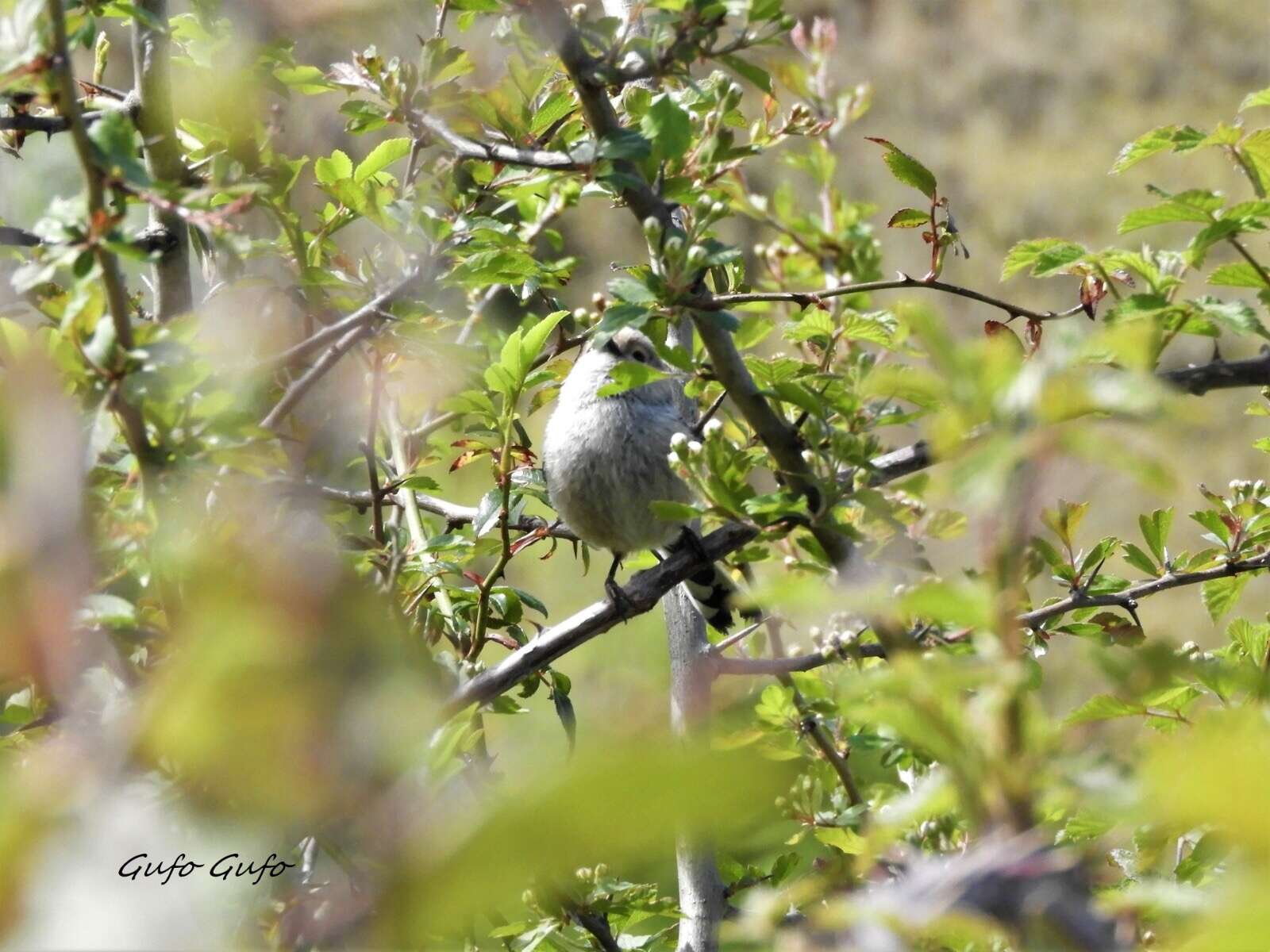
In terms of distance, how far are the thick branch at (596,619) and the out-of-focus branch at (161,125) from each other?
73 cm

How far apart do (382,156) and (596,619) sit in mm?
823

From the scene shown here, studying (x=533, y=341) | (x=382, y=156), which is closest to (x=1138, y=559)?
(x=533, y=341)

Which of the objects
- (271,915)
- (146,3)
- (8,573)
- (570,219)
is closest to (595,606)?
(271,915)

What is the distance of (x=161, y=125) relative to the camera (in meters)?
1.77

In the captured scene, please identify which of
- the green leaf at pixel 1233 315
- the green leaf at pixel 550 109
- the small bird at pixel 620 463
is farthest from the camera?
the small bird at pixel 620 463

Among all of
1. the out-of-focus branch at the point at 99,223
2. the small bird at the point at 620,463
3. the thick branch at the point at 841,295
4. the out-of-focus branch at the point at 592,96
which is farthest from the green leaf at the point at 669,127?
the small bird at the point at 620,463

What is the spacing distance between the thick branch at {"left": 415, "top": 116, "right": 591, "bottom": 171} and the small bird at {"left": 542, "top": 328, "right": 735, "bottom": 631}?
4.28 ft

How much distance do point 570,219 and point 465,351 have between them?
6.15 metres

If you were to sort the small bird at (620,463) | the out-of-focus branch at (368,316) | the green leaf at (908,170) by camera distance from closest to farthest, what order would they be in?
the out-of-focus branch at (368,316) < the green leaf at (908,170) < the small bird at (620,463)

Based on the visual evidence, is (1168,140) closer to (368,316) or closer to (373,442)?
(368,316)

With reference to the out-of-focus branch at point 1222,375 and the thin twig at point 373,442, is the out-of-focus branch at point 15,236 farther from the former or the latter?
the out-of-focus branch at point 1222,375

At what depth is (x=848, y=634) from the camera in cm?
168

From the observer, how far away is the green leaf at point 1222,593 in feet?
6.42

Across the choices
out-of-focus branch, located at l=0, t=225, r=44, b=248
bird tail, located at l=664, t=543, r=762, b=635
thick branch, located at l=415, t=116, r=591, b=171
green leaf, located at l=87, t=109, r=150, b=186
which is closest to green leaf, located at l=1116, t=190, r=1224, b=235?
thick branch, located at l=415, t=116, r=591, b=171
